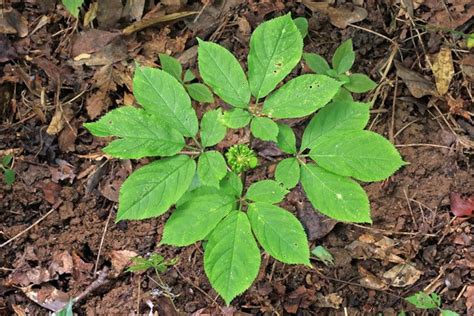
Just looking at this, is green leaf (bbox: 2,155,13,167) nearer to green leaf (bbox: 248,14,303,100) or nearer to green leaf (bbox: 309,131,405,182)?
green leaf (bbox: 248,14,303,100)

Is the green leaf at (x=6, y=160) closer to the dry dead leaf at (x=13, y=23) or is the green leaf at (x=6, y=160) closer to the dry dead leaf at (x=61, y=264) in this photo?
the dry dead leaf at (x=61, y=264)

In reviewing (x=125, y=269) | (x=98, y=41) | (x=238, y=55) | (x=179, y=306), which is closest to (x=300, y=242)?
(x=179, y=306)

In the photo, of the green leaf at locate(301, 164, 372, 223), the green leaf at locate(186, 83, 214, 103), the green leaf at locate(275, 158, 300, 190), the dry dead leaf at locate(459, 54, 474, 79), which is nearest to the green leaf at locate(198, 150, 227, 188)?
the green leaf at locate(275, 158, 300, 190)

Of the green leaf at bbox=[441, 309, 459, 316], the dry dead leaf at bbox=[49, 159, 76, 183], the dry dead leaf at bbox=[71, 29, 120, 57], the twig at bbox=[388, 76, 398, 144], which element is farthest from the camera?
the dry dead leaf at bbox=[71, 29, 120, 57]

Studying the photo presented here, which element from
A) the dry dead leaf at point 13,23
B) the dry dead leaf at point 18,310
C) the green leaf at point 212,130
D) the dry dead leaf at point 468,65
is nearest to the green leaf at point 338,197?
the green leaf at point 212,130

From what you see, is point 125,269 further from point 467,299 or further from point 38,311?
point 467,299

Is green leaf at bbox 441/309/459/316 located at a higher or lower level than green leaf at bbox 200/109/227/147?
lower
